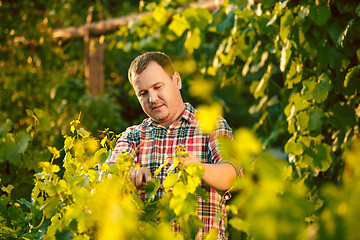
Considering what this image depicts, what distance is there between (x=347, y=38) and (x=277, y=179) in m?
1.63

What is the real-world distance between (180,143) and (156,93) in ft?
0.60

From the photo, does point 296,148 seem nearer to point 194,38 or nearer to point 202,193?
point 194,38

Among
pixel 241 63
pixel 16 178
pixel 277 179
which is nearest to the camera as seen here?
pixel 277 179

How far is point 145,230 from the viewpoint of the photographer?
0.92 meters

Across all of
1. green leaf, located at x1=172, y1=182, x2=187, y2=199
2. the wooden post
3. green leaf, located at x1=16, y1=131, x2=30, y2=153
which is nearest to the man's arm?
green leaf, located at x1=172, y1=182, x2=187, y2=199

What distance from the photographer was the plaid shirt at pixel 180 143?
147 centimetres

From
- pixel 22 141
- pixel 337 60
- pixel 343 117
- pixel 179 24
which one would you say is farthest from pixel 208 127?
pixel 179 24

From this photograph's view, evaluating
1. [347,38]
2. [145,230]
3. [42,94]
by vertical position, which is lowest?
[145,230]

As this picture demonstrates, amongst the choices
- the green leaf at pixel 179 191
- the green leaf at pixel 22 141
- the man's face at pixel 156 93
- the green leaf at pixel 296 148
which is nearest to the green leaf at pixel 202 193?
the green leaf at pixel 179 191

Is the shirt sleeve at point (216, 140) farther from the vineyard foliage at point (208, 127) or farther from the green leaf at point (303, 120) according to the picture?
the green leaf at point (303, 120)

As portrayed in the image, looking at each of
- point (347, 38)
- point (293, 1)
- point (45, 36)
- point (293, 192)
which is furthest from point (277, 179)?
point (45, 36)

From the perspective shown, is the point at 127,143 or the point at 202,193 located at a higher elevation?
the point at 127,143

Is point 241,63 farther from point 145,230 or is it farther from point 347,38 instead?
point 145,230

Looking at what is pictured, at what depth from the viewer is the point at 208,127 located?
30.5 inches
